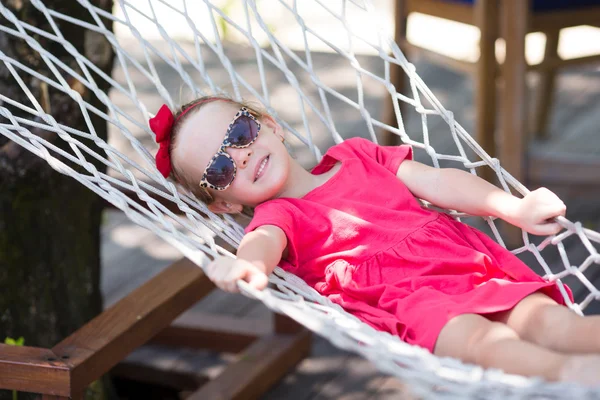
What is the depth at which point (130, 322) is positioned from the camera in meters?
1.66

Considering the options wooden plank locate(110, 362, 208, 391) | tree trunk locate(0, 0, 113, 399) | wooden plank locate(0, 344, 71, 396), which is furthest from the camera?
wooden plank locate(110, 362, 208, 391)

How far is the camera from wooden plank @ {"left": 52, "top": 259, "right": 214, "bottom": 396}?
1540 millimetres

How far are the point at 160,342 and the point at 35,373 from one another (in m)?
1.04

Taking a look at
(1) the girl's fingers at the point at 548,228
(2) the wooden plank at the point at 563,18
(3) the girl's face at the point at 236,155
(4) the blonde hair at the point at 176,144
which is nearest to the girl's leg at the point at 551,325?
(1) the girl's fingers at the point at 548,228

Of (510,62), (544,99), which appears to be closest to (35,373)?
(510,62)

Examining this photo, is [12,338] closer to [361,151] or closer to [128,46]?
[361,151]

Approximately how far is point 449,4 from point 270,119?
150cm

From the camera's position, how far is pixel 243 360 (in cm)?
230

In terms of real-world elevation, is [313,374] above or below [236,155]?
below

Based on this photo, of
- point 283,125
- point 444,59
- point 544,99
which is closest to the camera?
point 283,125

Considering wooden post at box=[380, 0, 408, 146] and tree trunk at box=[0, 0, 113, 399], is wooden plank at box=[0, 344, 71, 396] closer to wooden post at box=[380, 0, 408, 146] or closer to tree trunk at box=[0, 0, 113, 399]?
tree trunk at box=[0, 0, 113, 399]

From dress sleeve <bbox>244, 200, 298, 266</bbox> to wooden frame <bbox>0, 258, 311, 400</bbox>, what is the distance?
11.9 inches

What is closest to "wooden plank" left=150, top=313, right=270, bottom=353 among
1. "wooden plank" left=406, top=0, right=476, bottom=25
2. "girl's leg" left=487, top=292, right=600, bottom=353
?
"girl's leg" left=487, top=292, right=600, bottom=353

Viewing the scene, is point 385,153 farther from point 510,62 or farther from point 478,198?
point 510,62
